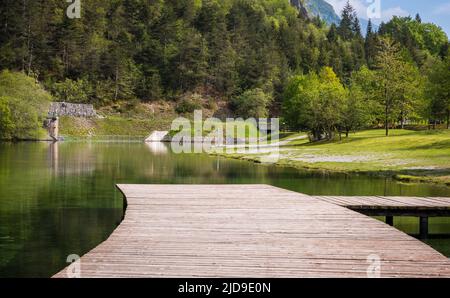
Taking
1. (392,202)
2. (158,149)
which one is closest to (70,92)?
(158,149)

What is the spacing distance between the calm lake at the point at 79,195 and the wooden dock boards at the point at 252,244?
6.97 ft

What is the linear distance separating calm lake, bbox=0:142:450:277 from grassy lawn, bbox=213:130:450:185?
10.0ft

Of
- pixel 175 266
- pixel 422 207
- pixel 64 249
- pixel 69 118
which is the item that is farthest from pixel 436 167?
pixel 69 118

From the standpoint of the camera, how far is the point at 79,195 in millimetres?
28656

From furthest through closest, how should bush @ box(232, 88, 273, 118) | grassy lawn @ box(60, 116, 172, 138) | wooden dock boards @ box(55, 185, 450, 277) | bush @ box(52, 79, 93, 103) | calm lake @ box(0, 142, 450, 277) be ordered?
bush @ box(232, 88, 273, 118) < bush @ box(52, 79, 93, 103) < grassy lawn @ box(60, 116, 172, 138) < calm lake @ box(0, 142, 450, 277) < wooden dock boards @ box(55, 185, 450, 277)

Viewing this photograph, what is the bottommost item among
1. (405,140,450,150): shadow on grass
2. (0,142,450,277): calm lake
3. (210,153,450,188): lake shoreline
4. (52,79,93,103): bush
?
(0,142,450,277): calm lake

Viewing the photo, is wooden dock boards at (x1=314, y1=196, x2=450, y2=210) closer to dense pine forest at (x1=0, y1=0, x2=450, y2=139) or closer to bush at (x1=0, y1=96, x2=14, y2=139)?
bush at (x1=0, y1=96, x2=14, y2=139)

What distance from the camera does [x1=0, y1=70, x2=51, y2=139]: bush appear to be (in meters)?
99.1

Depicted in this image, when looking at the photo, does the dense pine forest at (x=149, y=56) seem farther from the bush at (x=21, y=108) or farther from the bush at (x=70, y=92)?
the bush at (x=21, y=108)

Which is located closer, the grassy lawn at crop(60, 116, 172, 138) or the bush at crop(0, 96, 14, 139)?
the bush at crop(0, 96, 14, 139)

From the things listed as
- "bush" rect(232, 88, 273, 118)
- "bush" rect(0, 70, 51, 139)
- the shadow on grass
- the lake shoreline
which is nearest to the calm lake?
the lake shoreline

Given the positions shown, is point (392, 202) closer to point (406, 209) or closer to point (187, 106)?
point (406, 209)

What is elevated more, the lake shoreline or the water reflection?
Result: the water reflection

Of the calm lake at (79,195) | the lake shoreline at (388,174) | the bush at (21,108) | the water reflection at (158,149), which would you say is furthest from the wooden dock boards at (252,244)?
the bush at (21,108)
